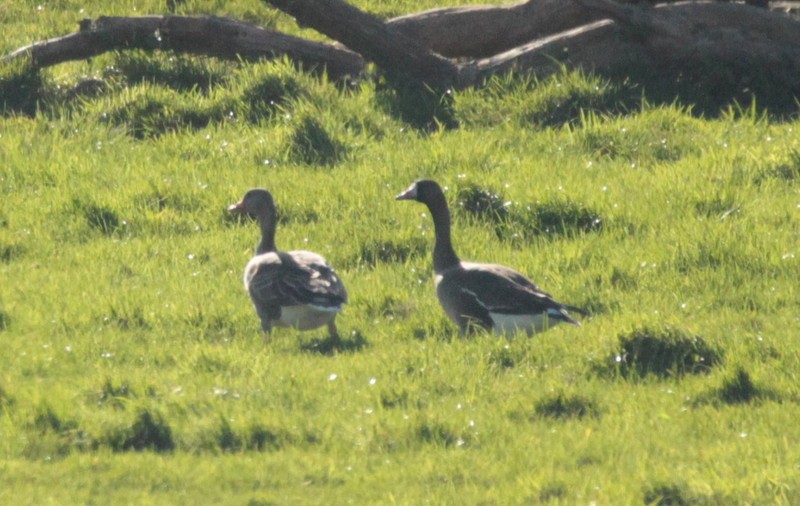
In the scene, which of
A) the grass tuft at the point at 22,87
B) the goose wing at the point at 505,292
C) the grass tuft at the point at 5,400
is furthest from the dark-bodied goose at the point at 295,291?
the grass tuft at the point at 22,87

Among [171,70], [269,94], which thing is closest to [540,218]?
[269,94]

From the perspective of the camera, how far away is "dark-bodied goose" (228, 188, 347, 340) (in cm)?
918

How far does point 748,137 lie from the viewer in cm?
1307

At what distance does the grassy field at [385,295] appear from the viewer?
7254mm

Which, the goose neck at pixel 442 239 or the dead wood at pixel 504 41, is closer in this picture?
the goose neck at pixel 442 239

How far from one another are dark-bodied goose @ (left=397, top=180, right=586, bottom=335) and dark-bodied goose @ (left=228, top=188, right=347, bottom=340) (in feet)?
2.38

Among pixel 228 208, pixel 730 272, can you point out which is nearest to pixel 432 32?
pixel 228 208

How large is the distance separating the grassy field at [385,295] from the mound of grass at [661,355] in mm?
17

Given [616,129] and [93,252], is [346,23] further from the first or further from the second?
[93,252]

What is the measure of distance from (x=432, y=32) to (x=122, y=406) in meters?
8.28

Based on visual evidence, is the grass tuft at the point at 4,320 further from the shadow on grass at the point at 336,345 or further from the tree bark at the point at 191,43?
the tree bark at the point at 191,43

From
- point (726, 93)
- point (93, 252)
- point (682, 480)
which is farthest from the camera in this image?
point (726, 93)

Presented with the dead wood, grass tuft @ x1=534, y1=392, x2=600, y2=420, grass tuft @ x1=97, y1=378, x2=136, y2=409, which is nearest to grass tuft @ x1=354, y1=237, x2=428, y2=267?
grass tuft @ x1=97, y1=378, x2=136, y2=409

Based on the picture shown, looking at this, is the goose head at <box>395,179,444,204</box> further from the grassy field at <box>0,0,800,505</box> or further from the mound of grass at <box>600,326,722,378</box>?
the mound of grass at <box>600,326,722,378</box>
